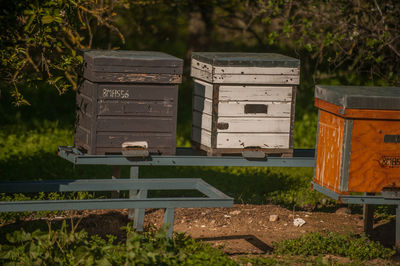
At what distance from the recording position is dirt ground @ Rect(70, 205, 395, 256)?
21.5 feet

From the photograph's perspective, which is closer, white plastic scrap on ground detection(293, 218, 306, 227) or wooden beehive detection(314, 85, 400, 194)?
wooden beehive detection(314, 85, 400, 194)

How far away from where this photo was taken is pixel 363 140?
5.61 metres

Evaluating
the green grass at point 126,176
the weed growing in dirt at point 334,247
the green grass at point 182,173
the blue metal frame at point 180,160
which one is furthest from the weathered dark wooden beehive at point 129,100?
the green grass at point 182,173

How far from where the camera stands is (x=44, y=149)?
10.2 m

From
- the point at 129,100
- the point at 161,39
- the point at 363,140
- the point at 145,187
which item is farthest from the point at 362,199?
the point at 161,39

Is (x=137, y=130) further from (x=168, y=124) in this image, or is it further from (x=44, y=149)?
(x=44, y=149)

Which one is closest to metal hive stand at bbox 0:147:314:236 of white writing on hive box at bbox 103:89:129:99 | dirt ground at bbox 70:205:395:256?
dirt ground at bbox 70:205:395:256

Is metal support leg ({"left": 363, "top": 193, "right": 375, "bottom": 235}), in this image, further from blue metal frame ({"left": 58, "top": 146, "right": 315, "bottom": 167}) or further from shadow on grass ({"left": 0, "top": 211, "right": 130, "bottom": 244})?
shadow on grass ({"left": 0, "top": 211, "right": 130, "bottom": 244})

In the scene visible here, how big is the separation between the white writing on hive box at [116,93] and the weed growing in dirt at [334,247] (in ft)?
6.46

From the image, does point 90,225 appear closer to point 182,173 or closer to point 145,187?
point 145,187

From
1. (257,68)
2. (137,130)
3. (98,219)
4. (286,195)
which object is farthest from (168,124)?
(286,195)

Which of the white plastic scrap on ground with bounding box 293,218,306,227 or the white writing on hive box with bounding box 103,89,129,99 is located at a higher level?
the white writing on hive box with bounding box 103,89,129,99

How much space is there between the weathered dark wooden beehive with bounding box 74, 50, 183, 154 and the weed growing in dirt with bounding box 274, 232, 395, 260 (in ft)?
4.63

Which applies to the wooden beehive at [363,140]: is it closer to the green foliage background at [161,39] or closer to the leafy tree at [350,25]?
the green foliage background at [161,39]
